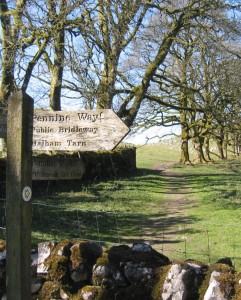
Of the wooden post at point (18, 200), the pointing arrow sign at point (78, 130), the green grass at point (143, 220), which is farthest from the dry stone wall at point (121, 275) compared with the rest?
the green grass at point (143, 220)

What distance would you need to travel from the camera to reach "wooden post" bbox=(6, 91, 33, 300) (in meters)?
3.65

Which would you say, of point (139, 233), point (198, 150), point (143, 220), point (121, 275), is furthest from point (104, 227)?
point (198, 150)

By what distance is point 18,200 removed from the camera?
366cm

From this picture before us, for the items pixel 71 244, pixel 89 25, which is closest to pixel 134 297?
pixel 71 244

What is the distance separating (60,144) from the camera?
12.6 ft

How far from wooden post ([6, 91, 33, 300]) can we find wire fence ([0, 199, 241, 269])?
400 centimetres

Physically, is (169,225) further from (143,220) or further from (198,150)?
(198,150)

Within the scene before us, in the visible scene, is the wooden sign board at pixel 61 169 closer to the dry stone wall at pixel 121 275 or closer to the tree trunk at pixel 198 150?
the dry stone wall at pixel 121 275

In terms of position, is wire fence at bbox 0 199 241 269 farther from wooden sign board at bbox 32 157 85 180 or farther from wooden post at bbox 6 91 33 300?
wooden post at bbox 6 91 33 300

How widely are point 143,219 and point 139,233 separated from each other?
1971 mm

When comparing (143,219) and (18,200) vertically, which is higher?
(18,200)

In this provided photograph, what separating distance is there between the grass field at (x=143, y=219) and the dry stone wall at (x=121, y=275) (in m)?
1.42

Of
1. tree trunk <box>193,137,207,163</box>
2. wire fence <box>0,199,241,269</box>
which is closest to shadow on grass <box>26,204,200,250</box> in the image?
wire fence <box>0,199,241,269</box>

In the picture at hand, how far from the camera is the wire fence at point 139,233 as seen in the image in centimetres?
809
